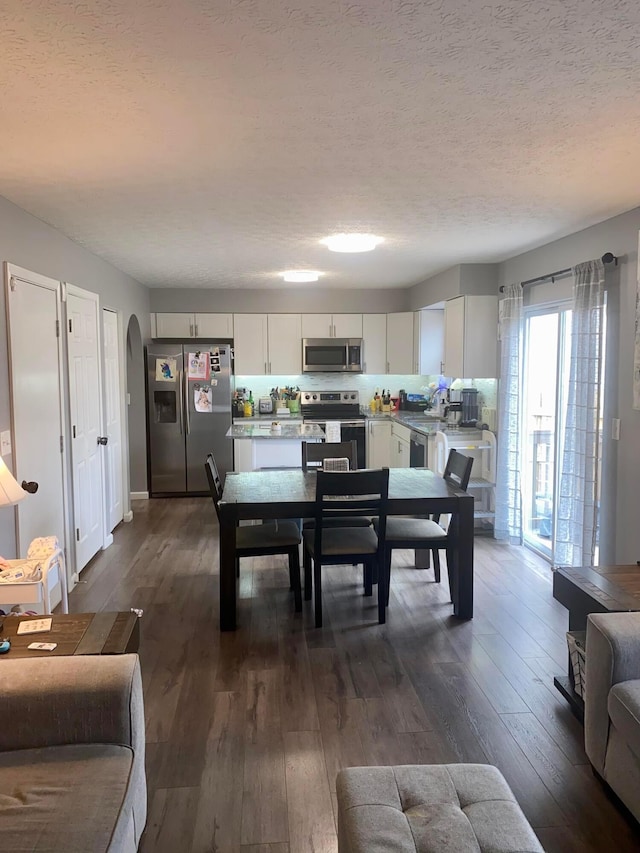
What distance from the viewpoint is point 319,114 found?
211cm

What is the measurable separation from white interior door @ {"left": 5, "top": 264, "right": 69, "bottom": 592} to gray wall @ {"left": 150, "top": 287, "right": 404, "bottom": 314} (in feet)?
10.9

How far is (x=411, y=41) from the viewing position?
5.33 feet

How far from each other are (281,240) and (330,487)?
1939 millimetres

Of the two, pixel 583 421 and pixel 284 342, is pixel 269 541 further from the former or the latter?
pixel 284 342

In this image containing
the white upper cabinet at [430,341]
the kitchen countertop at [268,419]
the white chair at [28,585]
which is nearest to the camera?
the white chair at [28,585]

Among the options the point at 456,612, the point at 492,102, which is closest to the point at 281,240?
the point at 492,102

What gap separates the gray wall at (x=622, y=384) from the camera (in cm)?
357

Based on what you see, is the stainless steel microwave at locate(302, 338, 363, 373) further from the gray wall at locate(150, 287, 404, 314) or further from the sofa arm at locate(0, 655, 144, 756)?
the sofa arm at locate(0, 655, 144, 756)

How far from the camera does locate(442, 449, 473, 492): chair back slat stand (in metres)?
3.87

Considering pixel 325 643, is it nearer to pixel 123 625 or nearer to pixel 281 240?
pixel 123 625

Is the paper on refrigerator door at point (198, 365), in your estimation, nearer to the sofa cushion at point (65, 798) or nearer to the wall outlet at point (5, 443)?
the wall outlet at point (5, 443)

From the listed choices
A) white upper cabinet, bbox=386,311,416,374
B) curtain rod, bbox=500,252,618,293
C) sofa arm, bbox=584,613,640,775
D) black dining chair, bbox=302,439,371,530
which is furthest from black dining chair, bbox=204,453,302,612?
white upper cabinet, bbox=386,311,416,374

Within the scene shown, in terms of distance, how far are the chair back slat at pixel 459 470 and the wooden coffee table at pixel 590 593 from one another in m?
1.08

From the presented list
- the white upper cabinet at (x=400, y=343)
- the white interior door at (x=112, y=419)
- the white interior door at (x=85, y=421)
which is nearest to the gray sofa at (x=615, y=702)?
the white interior door at (x=85, y=421)
